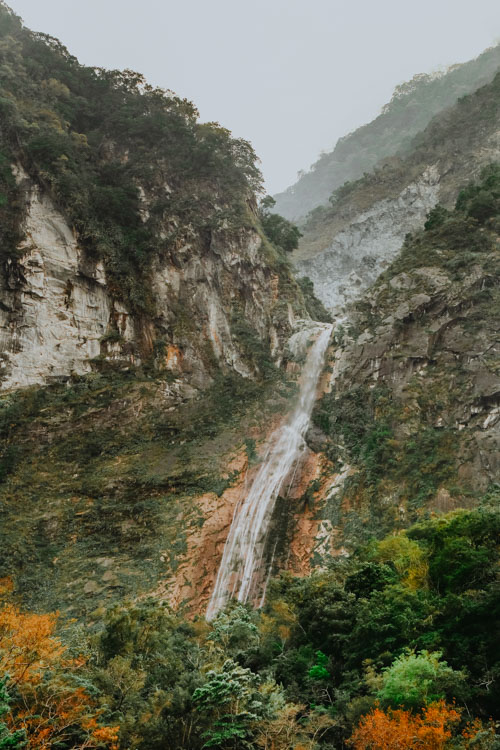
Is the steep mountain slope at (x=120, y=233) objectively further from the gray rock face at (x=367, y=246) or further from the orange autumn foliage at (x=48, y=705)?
the orange autumn foliage at (x=48, y=705)

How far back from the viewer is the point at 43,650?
835 cm

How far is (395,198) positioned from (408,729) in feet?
131

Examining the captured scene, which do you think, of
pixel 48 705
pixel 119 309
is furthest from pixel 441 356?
pixel 48 705

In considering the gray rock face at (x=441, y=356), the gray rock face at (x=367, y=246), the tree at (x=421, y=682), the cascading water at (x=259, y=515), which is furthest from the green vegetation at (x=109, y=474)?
the gray rock face at (x=367, y=246)

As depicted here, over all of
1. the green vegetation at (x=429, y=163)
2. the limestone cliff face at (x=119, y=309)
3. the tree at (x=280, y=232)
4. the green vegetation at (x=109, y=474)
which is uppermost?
the green vegetation at (x=429, y=163)

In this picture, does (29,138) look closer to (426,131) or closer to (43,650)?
(43,650)

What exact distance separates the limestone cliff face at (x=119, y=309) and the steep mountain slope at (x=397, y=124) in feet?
107

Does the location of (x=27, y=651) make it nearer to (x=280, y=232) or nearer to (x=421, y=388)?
(x=421, y=388)

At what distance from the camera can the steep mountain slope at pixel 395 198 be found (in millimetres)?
34594

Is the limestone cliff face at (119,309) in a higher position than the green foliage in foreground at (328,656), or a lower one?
higher

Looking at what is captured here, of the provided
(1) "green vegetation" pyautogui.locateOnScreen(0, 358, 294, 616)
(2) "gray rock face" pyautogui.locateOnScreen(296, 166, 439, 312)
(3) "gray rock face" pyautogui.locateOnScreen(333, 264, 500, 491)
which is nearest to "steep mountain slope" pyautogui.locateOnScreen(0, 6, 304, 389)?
(1) "green vegetation" pyautogui.locateOnScreen(0, 358, 294, 616)

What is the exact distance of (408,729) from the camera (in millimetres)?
6020

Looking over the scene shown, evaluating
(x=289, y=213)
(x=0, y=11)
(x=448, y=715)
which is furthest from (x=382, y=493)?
(x=289, y=213)

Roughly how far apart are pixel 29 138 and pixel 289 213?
5898cm
